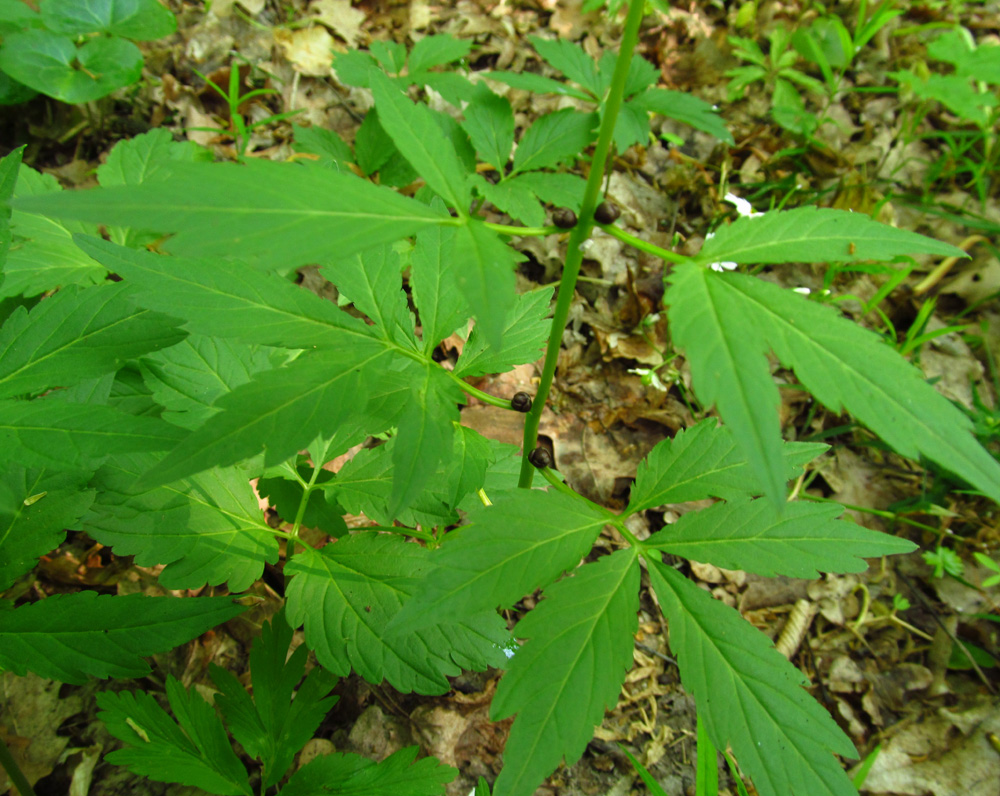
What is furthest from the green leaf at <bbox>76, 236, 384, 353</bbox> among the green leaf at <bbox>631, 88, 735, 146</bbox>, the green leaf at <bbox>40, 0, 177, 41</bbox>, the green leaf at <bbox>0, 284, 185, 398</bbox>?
the green leaf at <bbox>40, 0, 177, 41</bbox>

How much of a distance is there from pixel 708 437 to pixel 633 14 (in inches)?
38.7

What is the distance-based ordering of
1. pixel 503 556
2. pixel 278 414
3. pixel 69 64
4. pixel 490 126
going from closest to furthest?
pixel 278 414 < pixel 503 556 < pixel 490 126 < pixel 69 64

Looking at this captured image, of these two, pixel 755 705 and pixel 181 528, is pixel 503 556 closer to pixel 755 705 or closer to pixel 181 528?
pixel 755 705

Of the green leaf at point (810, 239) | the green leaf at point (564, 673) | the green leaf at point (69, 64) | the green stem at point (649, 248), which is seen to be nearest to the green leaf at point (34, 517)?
the green leaf at point (564, 673)

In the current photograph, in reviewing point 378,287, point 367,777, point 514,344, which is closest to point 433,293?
point 378,287

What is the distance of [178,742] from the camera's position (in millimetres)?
1546

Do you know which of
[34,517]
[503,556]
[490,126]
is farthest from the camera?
[490,126]

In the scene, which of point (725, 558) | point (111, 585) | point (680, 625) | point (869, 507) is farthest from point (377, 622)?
point (869, 507)

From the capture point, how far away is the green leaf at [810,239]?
1.07 meters

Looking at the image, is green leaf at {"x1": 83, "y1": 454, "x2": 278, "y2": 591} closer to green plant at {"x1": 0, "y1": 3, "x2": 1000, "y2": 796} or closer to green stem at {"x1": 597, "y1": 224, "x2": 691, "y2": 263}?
green plant at {"x1": 0, "y1": 3, "x2": 1000, "y2": 796}

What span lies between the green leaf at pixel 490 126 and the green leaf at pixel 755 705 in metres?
1.96

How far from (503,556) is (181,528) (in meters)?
0.95

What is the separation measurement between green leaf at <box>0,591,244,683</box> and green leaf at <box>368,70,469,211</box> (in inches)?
42.6

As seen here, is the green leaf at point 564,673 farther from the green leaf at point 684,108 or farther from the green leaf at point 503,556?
the green leaf at point 684,108
